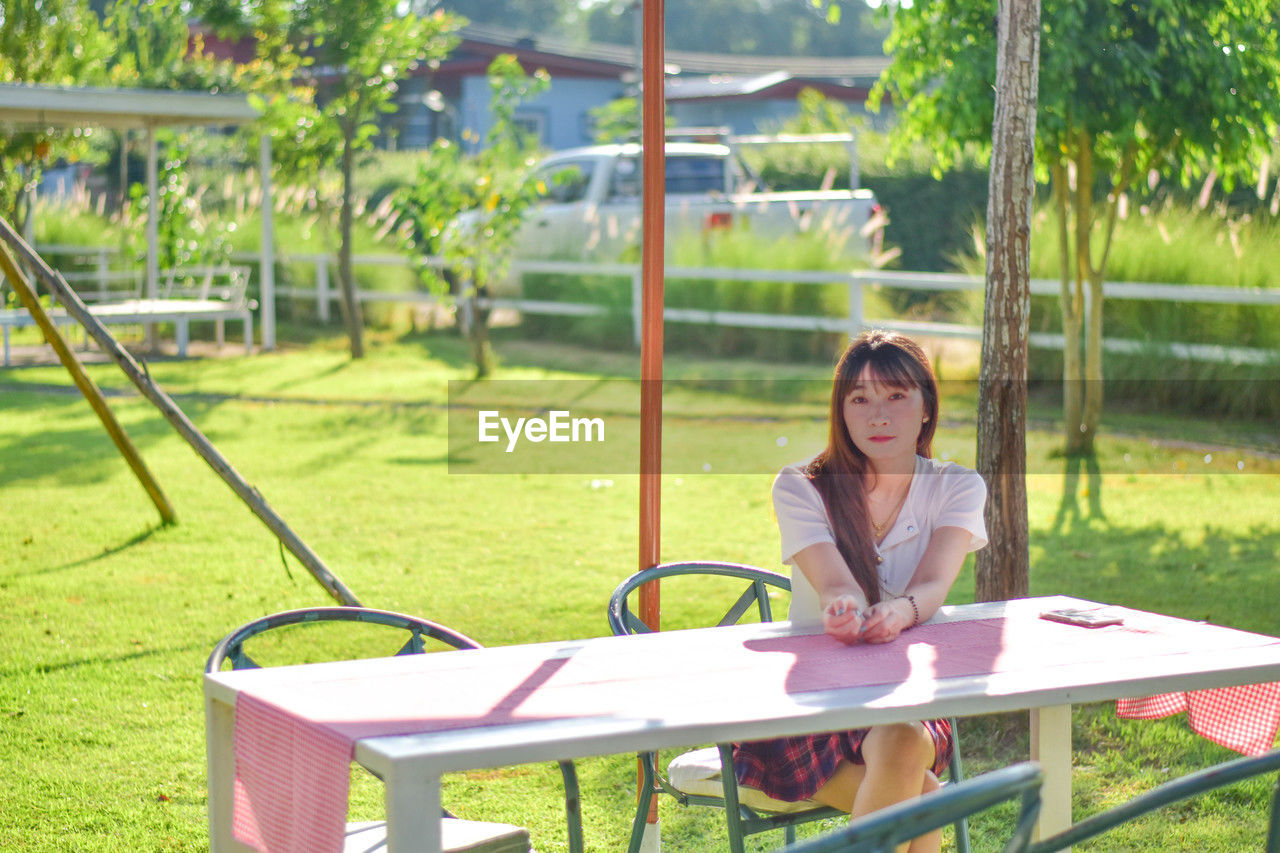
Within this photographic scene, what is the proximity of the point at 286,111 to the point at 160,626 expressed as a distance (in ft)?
34.3

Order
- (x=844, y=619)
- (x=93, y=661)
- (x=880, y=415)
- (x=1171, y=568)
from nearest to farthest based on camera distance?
(x=844, y=619)
(x=880, y=415)
(x=93, y=661)
(x=1171, y=568)

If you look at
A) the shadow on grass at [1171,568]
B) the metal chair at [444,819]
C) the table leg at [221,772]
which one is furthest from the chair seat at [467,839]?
the shadow on grass at [1171,568]

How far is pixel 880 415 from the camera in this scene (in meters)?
2.89

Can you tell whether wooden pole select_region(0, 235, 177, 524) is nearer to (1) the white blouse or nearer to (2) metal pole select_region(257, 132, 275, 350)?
(1) the white blouse

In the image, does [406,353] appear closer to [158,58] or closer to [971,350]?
[971,350]

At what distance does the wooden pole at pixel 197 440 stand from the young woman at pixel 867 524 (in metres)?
2.59

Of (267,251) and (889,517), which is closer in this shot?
(889,517)

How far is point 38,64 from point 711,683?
16271 mm

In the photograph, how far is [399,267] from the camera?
17.4 m

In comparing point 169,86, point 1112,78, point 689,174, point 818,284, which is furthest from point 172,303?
point 1112,78

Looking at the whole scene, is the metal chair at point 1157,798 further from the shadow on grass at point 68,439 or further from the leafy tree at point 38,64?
the leafy tree at point 38,64

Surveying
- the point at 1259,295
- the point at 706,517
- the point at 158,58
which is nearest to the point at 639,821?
the point at 706,517

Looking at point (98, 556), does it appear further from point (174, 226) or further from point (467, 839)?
point (174, 226)

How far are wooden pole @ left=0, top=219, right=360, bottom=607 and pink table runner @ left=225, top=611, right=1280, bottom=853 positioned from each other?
267 centimetres
